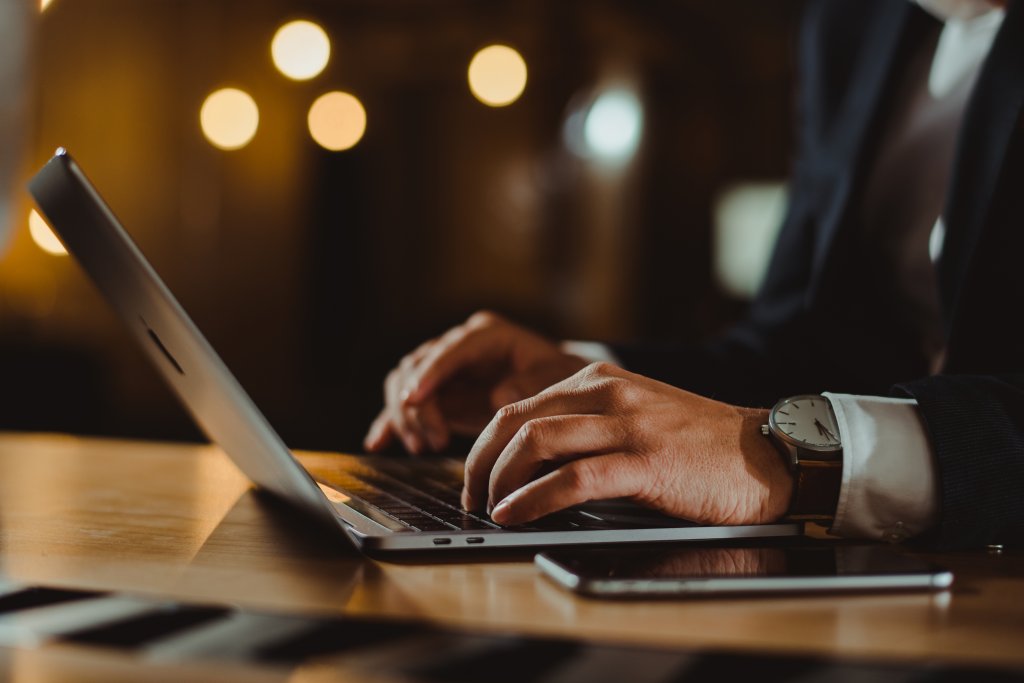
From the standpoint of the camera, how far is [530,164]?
19.4ft

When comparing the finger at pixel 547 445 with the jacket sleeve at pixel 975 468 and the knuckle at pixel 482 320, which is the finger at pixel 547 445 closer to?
the jacket sleeve at pixel 975 468

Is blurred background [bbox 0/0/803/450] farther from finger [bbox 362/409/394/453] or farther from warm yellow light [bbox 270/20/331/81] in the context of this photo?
finger [bbox 362/409/394/453]

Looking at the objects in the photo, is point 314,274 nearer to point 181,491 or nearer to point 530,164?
point 530,164

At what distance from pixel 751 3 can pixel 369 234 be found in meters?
2.84

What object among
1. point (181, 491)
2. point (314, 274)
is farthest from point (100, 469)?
point (314, 274)

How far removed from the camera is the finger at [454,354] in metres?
0.90

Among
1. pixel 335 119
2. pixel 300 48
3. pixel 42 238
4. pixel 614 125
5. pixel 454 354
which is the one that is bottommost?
pixel 454 354

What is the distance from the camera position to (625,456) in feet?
1.82

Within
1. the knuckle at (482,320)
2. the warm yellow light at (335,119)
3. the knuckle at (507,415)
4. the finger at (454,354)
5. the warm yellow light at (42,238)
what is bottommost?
the knuckle at (507,415)

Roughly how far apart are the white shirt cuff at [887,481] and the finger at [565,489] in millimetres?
166

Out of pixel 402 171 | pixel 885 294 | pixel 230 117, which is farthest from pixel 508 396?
pixel 402 171

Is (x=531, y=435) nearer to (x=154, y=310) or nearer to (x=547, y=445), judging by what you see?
(x=547, y=445)

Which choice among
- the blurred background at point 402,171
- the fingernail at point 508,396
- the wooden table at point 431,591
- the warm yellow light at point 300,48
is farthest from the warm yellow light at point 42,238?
the wooden table at point 431,591

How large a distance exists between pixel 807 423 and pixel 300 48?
3134 millimetres
